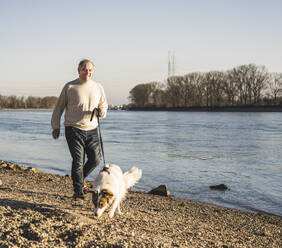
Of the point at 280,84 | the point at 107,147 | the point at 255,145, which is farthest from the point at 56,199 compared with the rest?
the point at 280,84

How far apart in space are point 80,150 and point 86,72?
131 cm

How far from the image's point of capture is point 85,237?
3934 mm

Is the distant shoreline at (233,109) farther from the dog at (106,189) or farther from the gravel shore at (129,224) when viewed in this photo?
the dog at (106,189)

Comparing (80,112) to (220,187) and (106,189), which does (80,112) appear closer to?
(106,189)

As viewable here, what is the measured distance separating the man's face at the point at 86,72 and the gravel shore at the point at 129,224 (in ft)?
6.96

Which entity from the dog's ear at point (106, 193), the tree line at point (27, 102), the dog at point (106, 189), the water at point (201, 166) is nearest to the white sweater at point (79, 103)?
the dog at point (106, 189)

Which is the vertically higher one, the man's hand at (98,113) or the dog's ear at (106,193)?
the man's hand at (98,113)

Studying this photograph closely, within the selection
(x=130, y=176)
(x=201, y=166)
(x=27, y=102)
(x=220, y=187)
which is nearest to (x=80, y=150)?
(x=130, y=176)

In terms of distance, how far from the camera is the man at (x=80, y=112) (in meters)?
5.24

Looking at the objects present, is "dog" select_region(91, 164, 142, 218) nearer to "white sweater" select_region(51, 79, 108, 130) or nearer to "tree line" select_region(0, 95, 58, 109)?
"white sweater" select_region(51, 79, 108, 130)

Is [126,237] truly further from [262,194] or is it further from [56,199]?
[262,194]

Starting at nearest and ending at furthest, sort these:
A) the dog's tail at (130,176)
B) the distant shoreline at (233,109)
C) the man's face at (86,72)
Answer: the man's face at (86,72) < the dog's tail at (130,176) < the distant shoreline at (233,109)

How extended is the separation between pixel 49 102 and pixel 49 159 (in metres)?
159

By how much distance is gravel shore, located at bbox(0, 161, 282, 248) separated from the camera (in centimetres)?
391
